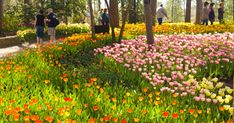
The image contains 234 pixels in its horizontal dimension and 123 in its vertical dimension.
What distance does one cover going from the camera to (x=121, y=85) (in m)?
6.37

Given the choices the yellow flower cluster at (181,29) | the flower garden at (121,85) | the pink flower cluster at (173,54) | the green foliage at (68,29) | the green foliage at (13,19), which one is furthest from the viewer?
the green foliage at (13,19)

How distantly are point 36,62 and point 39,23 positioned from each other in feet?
24.3

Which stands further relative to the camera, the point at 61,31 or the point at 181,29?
the point at 61,31

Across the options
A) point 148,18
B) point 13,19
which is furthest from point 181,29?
point 13,19

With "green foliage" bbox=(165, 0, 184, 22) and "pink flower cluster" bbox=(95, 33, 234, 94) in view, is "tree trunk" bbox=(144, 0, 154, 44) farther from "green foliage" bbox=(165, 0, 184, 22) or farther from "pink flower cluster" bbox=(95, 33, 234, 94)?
"green foliage" bbox=(165, 0, 184, 22)

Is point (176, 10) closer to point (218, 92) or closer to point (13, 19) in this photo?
point (13, 19)

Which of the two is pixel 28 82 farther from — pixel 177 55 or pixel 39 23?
pixel 39 23

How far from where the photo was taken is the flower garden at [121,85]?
4.67m

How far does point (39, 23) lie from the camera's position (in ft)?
51.2

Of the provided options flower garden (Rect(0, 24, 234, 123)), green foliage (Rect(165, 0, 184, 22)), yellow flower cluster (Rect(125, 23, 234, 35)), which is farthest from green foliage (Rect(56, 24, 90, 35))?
green foliage (Rect(165, 0, 184, 22))

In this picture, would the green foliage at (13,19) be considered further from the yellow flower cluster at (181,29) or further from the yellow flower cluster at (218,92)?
the yellow flower cluster at (218,92)

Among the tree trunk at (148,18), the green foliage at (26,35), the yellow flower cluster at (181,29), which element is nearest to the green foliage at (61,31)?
the green foliage at (26,35)

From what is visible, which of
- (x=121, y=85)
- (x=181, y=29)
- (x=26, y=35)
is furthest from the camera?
(x=26, y=35)

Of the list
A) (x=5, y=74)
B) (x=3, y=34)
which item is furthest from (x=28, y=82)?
(x=3, y=34)
